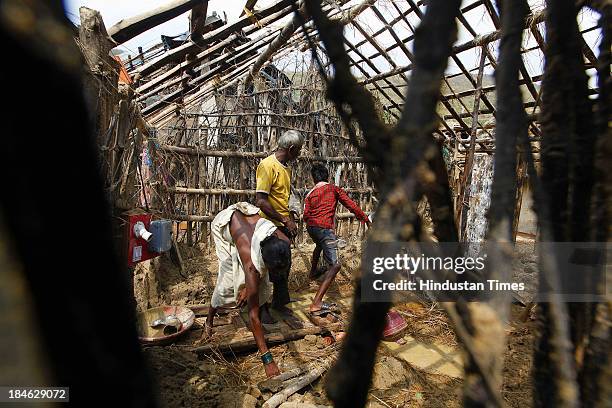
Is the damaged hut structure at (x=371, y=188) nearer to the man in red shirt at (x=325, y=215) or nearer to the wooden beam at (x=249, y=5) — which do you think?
the wooden beam at (x=249, y=5)

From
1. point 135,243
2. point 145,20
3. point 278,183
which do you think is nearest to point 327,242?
point 278,183

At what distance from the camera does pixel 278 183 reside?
3.72 meters

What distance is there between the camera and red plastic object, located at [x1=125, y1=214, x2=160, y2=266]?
264 centimetres

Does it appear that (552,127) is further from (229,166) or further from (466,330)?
(229,166)

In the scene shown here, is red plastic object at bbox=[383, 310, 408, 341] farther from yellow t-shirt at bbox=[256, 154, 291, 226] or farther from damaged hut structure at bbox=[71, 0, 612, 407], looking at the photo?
yellow t-shirt at bbox=[256, 154, 291, 226]

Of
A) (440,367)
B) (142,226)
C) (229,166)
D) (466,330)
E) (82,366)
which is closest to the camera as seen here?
(82,366)

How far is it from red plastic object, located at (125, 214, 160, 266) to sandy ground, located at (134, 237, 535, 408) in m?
0.81

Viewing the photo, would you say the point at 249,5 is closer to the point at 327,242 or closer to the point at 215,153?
the point at 215,153

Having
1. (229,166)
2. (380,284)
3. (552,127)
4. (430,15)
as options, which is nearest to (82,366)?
(380,284)

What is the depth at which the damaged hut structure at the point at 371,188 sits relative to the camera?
22.8 inches

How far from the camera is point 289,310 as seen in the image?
14.3 ft

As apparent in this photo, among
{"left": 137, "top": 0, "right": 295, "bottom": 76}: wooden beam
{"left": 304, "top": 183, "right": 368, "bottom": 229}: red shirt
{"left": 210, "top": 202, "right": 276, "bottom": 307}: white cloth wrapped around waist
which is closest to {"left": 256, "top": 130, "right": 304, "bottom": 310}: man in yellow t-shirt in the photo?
{"left": 210, "top": 202, "right": 276, "bottom": 307}: white cloth wrapped around waist

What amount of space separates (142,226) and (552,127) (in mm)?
2755

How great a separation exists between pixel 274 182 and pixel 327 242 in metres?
1.31
